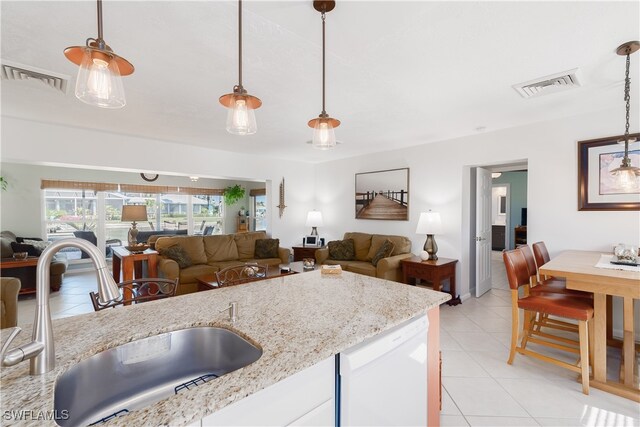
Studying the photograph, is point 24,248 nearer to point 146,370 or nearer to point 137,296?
point 137,296

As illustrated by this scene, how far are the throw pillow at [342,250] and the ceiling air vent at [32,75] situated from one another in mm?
3926

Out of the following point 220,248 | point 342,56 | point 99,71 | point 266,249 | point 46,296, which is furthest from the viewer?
point 266,249

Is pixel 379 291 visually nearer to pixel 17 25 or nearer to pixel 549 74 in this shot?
pixel 549 74

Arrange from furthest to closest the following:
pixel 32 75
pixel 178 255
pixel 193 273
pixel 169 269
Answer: pixel 178 255 < pixel 193 273 < pixel 169 269 < pixel 32 75

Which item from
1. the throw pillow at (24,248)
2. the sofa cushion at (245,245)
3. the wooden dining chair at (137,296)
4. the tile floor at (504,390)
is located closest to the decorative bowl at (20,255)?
the throw pillow at (24,248)

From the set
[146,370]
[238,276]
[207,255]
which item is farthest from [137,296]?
[207,255]

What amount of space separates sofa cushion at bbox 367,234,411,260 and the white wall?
1850 millimetres

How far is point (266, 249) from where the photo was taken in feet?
17.1

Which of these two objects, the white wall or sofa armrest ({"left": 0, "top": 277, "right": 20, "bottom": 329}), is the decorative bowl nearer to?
the white wall

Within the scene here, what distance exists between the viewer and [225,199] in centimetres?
889

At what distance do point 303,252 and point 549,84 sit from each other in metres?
4.20

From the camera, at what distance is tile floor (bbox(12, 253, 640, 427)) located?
1.86 m

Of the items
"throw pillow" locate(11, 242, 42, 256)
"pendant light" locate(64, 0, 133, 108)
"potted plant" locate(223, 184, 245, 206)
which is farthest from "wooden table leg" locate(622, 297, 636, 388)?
"potted plant" locate(223, 184, 245, 206)

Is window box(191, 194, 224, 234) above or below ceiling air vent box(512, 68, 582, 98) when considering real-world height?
below
